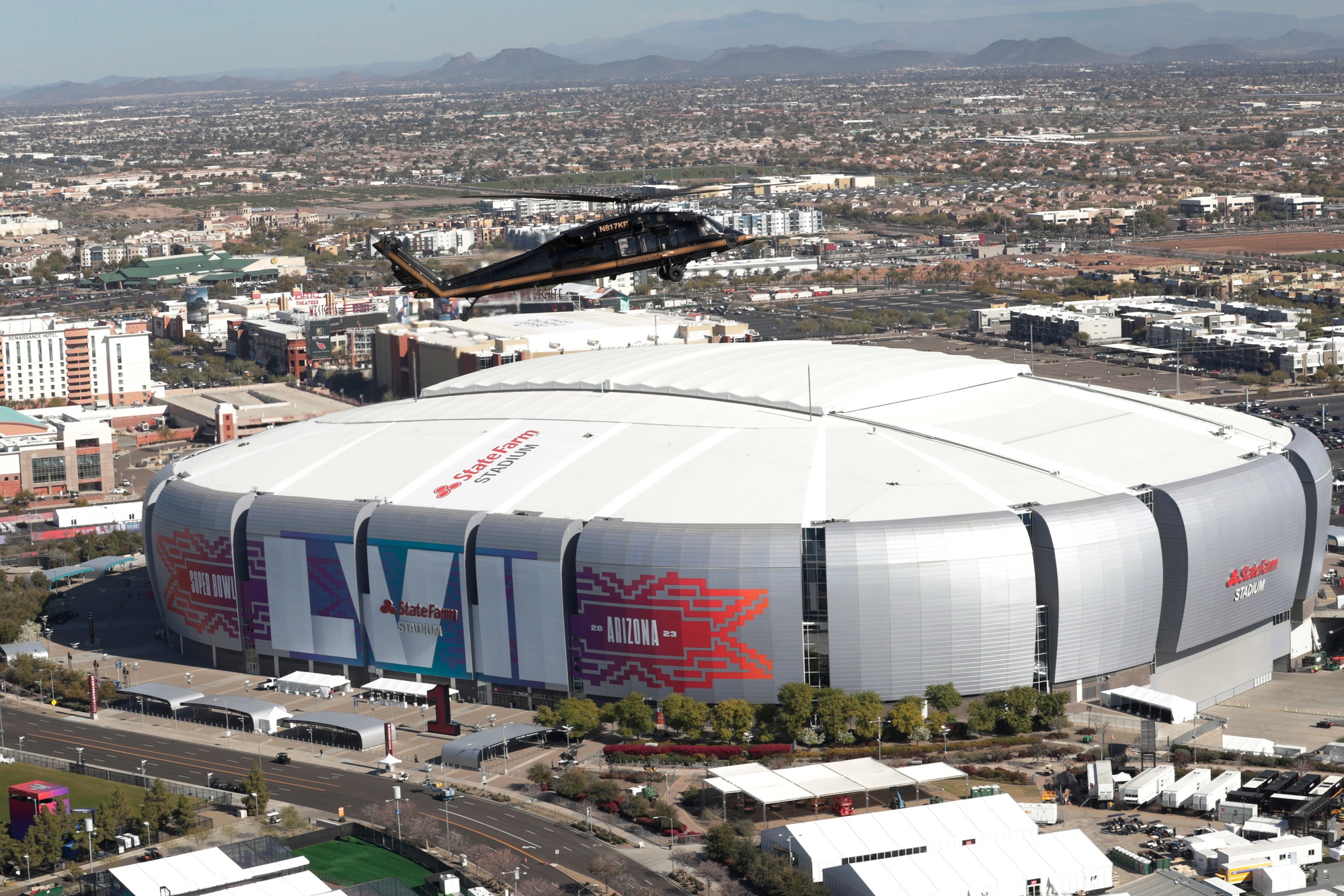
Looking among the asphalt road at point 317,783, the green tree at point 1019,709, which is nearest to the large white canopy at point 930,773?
the green tree at point 1019,709

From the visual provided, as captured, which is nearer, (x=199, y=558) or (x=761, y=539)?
(x=761, y=539)

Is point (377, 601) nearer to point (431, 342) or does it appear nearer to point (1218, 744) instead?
point (1218, 744)

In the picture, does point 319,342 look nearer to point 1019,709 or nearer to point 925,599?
point 925,599

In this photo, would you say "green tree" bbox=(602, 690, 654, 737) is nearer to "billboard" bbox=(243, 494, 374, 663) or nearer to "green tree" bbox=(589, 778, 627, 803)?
"green tree" bbox=(589, 778, 627, 803)

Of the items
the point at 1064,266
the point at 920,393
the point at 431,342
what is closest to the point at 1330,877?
the point at 920,393

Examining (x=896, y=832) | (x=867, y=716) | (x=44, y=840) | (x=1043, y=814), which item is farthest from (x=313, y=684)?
(x=1043, y=814)

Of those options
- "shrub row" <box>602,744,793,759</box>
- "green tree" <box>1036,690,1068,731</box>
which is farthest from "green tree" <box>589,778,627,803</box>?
"green tree" <box>1036,690,1068,731</box>

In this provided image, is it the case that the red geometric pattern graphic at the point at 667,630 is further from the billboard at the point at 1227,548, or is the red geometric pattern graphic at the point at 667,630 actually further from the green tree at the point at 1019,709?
the billboard at the point at 1227,548
